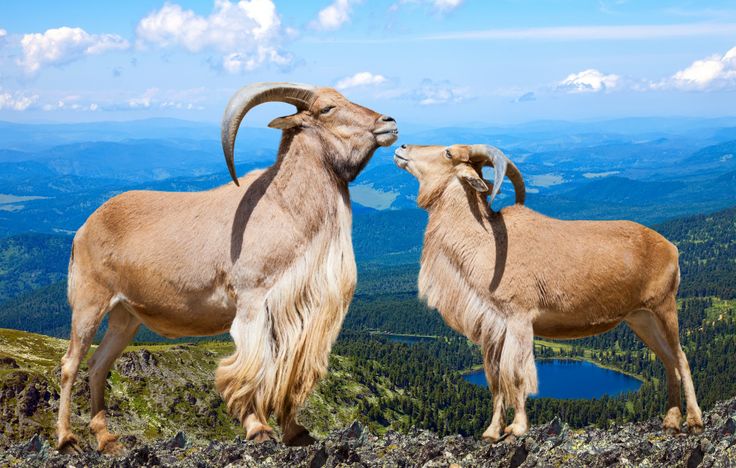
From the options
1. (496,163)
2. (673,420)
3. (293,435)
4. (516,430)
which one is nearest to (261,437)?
(293,435)

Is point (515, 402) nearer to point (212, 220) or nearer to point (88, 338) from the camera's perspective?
point (212, 220)

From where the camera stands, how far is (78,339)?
13.0 m

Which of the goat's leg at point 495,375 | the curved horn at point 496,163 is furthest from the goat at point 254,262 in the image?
the goat's leg at point 495,375

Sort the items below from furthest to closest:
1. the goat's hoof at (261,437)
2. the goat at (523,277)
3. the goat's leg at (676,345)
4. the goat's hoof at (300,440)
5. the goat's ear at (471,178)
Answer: the goat's ear at (471,178) → the goat's leg at (676,345) → the goat at (523,277) → the goat's hoof at (300,440) → the goat's hoof at (261,437)

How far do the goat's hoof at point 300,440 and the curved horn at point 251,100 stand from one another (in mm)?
4448

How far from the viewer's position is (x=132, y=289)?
1279 centimetres

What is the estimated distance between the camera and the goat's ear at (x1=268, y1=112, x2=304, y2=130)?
503 inches

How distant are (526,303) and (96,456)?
8.12 meters

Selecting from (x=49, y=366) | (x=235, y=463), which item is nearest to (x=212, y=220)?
(x=235, y=463)

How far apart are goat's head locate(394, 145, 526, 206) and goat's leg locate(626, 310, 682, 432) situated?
4.00 meters

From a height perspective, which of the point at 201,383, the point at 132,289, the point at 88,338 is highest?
the point at 132,289

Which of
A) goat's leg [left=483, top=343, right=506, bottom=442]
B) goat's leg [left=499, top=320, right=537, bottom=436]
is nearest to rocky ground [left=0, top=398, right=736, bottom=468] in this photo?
goat's leg [left=499, top=320, right=537, bottom=436]

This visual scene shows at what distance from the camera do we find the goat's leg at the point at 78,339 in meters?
12.9

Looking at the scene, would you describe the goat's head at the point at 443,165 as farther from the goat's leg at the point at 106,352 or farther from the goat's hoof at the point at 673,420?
the goat's leg at the point at 106,352
